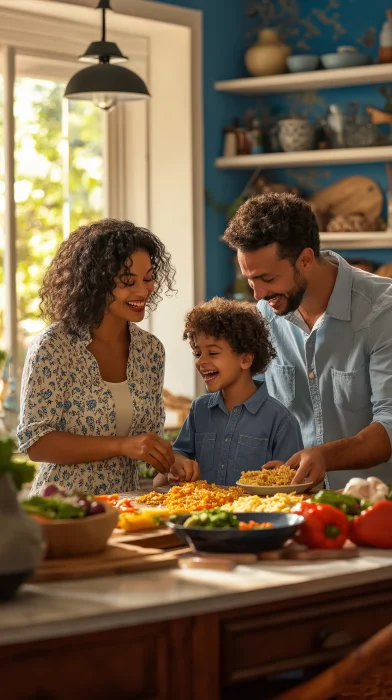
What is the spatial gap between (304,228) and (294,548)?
4.61ft

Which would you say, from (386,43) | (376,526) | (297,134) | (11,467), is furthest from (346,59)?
(11,467)

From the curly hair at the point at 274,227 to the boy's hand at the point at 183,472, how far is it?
26.3 inches

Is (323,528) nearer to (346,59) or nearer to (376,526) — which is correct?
(376,526)

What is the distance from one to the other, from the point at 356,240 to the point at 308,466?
282cm

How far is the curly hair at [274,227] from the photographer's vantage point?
3.21 m

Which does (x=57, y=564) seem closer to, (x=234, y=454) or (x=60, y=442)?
(x=60, y=442)

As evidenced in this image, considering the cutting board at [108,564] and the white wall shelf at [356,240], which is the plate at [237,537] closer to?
the cutting board at [108,564]

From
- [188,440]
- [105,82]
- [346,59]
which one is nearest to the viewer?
[188,440]

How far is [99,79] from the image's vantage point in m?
3.90

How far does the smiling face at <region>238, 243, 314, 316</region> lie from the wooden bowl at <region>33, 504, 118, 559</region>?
1.35 meters

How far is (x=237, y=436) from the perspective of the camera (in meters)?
3.19

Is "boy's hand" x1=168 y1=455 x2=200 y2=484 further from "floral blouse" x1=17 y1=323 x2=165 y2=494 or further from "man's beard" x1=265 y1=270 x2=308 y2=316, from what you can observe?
"man's beard" x1=265 y1=270 x2=308 y2=316

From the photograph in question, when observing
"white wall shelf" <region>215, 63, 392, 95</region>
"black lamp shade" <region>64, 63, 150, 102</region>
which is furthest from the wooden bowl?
"white wall shelf" <region>215, 63, 392, 95</region>

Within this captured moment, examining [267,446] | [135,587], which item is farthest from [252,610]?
[267,446]
